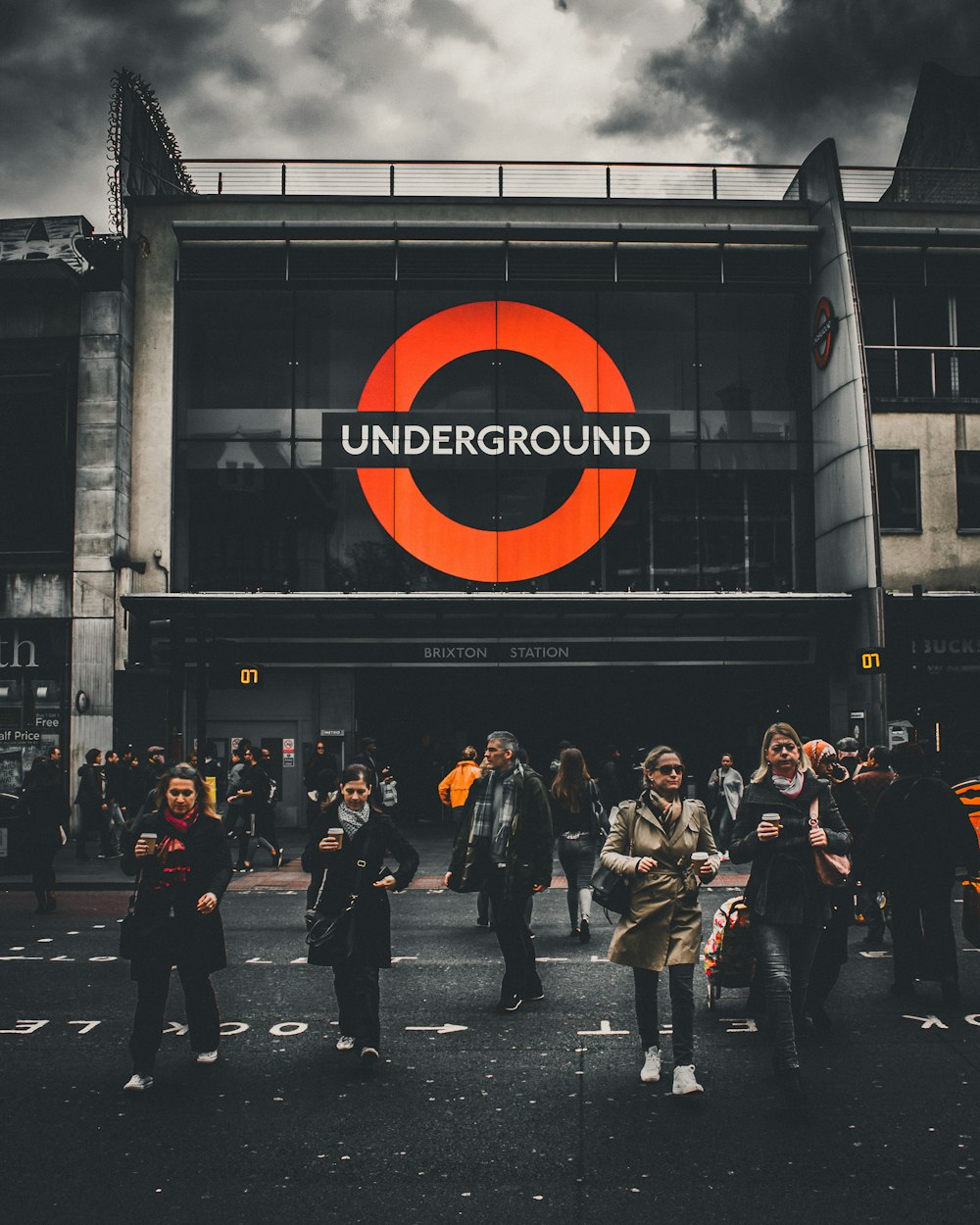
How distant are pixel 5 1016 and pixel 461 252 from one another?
1813 centimetres

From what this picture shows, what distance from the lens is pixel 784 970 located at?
18.6ft

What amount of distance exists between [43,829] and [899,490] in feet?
56.0

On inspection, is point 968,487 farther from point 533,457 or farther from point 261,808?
point 261,808

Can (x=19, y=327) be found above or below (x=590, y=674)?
above

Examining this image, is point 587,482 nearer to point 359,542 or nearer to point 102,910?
point 359,542

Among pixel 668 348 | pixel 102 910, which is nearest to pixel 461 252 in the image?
pixel 668 348

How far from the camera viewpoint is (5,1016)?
753cm

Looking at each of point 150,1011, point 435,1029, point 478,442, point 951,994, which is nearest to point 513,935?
point 435,1029

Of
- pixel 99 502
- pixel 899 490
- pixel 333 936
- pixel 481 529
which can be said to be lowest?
pixel 333 936

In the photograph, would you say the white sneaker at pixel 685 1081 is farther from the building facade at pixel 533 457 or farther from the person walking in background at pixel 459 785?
the building facade at pixel 533 457

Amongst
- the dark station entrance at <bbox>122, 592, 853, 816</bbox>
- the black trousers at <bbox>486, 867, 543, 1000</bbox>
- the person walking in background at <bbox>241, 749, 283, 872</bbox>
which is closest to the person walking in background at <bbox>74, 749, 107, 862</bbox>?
the dark station entrance at <bbox>122, 592, 853, 816</bbox>

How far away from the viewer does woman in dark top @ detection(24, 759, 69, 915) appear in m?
12.3

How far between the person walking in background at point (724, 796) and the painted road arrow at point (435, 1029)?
11.1 meters

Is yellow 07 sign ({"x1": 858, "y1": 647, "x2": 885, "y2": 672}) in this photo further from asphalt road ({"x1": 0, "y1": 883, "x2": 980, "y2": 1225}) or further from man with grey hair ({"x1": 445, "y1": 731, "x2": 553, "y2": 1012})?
man with grey hair ({"x1": 445, "y1": 731, "x2": 553, "y2": 1012})
